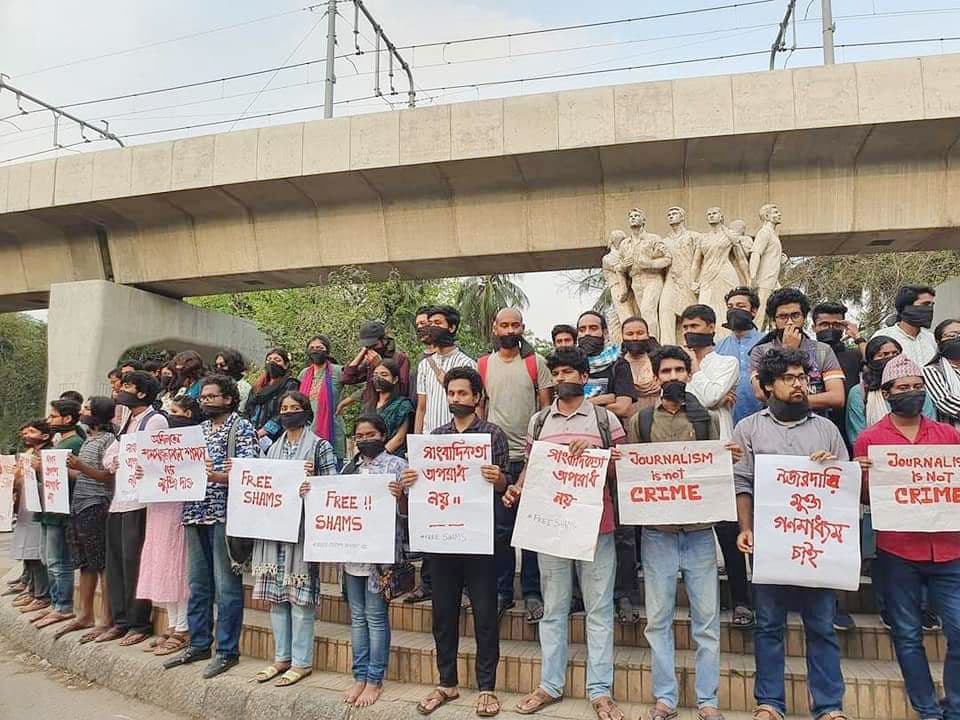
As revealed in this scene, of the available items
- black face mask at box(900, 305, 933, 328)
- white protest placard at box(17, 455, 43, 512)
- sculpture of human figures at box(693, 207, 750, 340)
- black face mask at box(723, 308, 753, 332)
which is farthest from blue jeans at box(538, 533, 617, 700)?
sculpture of human figures at box(693, 207, 750, 340)

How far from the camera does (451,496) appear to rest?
12.6 feet

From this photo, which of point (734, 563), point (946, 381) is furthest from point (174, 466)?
point (946, 381)

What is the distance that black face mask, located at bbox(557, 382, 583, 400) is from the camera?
375 cm

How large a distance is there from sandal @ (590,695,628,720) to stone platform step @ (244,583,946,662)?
25.9 inches

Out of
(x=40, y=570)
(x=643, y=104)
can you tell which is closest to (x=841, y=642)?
(x=40, y=570)

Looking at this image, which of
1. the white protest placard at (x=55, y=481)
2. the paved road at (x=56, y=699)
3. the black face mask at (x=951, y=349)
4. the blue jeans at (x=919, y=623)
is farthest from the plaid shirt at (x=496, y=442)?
the white protest placard at (x=55, y=481)

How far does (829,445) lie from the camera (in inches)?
135

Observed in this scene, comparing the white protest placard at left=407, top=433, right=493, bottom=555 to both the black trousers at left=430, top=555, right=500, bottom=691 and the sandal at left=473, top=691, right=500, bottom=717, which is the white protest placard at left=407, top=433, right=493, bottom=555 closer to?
the black trousers at left=430, top=555, right=500, bottom=691

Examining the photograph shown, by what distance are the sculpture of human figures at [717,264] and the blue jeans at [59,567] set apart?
7.33 metres

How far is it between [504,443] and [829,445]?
1.69 m

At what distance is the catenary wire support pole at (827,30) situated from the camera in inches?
403

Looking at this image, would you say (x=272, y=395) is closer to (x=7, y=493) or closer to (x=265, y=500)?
(x=265, y=500)

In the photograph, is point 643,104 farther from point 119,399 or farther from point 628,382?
point 119,399

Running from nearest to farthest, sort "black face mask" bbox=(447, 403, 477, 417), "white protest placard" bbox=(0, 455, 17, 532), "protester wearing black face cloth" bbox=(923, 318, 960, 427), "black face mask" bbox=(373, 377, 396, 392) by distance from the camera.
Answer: "protester wearing black face cloth" bbox=(923, 318, 960, 427)
"black face mask" bbox=(447, 403, 477, 417)
"black face mask" bbox=(373, 377, 396, 392)
"white protest placard" bbox=(0, 455, 17, 532)
